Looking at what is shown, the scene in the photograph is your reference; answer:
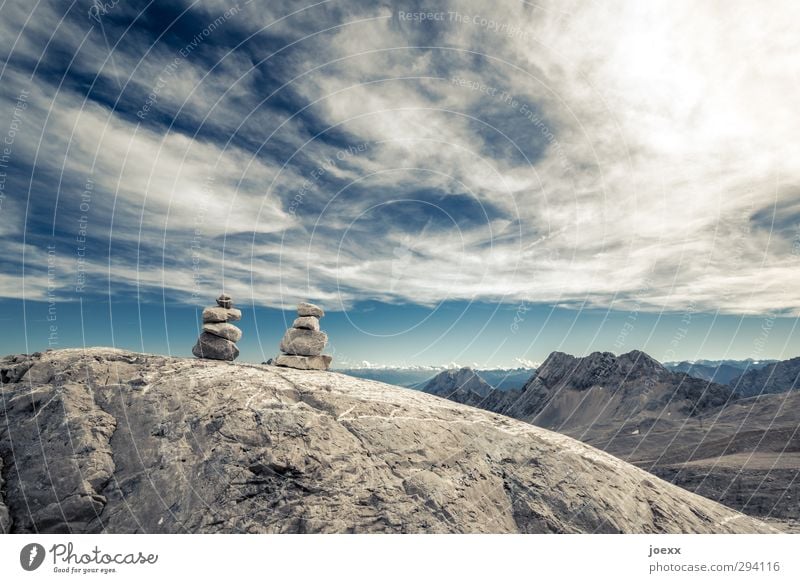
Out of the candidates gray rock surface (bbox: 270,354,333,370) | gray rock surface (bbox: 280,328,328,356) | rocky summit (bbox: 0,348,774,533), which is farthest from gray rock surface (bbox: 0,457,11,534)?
gray rock surface (bbox: 280,328,328,356)

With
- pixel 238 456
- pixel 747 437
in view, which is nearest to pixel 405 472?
pixel 238 456

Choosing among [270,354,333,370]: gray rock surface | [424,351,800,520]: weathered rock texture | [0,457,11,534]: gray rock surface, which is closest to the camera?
[0,457,11,534]: gray rock surface

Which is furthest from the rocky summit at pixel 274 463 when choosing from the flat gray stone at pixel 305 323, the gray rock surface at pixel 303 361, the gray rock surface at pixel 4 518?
the flat gray stone at pixel 305 323

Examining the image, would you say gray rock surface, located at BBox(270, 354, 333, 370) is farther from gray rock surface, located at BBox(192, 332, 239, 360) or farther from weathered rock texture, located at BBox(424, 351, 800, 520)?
weathered rock texture, located at BBox(424, 351, 800, 520)

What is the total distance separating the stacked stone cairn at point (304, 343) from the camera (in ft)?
88.9

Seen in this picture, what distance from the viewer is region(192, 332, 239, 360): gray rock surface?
85.3 feet

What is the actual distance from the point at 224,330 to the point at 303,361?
5161mm

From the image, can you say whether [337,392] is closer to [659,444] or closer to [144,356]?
[144,356]

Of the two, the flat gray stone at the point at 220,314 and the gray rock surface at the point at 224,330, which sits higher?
the flat gray stone at the point at 220,314

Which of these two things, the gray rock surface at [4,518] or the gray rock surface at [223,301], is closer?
the gray rock surface at [4,518]

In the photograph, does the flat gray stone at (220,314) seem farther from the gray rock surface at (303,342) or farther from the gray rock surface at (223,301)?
the gray rock surface at (303,342)

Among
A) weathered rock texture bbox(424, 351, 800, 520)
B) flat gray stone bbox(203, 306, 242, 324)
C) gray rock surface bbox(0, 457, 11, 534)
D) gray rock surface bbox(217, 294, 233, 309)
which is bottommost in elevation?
weathered rock texture bbox(424, 351, 800, 520)

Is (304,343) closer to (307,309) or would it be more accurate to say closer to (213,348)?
(307,309)
